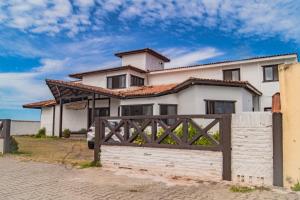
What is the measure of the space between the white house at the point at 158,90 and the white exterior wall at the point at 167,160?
10.7 m

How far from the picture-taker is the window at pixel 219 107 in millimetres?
19961

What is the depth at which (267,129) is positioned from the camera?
7.04 m

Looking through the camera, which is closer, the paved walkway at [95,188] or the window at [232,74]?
the paved walkway at [95,188]

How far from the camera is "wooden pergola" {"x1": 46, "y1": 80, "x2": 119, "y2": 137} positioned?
2263 centimetres

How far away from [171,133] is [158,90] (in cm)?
1266

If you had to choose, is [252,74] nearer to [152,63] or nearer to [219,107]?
[219,107]

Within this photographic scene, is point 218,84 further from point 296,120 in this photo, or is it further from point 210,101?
point 296,120

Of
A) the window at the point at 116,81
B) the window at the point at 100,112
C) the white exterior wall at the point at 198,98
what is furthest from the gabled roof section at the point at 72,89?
the white exterior wall at the point at 198,98

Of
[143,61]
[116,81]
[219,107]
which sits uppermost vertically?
[143,61]

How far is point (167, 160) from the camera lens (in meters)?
8.56

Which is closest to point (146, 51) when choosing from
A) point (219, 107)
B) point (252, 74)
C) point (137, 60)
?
point (137, 60)

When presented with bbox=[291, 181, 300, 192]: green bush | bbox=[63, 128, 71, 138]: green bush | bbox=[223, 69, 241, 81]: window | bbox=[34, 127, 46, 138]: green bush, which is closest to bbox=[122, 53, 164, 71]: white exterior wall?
bbox=[223, 69, 241, 81]: window

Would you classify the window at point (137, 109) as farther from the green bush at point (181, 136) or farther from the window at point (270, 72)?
the green bush at point (181, 136)

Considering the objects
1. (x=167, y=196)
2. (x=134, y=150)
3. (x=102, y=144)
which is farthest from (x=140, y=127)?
(x=167, y=196)
